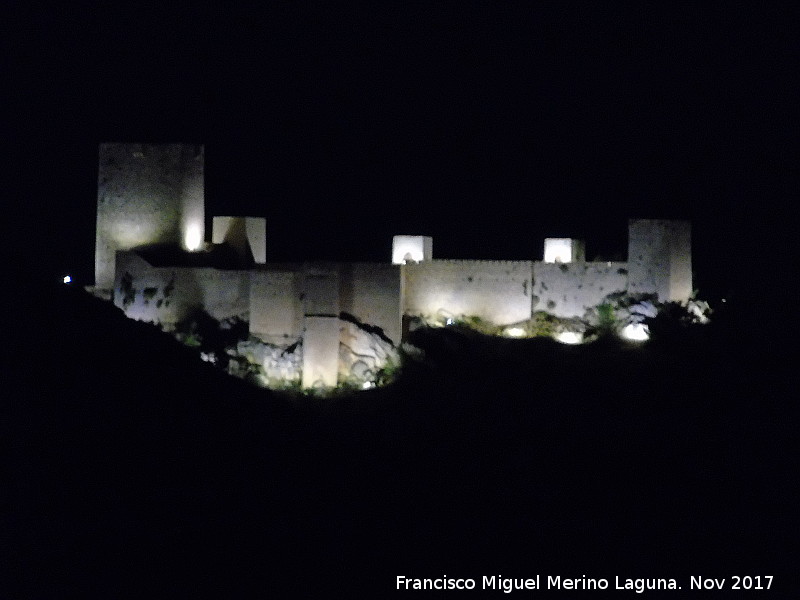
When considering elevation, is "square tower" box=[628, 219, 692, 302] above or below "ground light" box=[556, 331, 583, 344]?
above

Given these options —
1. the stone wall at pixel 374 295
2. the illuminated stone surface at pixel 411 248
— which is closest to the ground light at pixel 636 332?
the stone wall at pixel 374 295

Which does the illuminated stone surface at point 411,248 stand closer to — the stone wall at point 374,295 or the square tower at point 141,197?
the stone wall at point 374,295

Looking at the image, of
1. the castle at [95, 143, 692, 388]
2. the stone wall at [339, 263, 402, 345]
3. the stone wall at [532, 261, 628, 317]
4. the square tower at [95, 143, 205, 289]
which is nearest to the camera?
the castle at [95, 143, 692, 388]

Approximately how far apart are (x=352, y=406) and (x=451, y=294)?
515cm

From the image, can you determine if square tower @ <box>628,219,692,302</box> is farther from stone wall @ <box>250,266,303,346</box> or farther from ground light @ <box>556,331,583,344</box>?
stone wall @ <box>250,266,303,346</box>

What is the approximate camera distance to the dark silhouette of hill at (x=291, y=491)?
290 inches

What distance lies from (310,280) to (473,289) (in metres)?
4.38

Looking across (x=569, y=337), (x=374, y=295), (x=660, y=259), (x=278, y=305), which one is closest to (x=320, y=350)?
(x=278, y=305)

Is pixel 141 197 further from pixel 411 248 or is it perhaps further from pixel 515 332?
pixel 515 332

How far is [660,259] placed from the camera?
25.1m

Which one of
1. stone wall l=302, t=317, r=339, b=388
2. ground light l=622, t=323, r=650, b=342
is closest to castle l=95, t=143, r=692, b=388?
stone wall l=302, t=317, r=339, b=388

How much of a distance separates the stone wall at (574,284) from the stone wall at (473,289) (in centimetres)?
33

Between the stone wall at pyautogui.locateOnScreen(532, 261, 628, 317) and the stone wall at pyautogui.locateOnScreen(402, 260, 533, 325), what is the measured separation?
1.09 feet

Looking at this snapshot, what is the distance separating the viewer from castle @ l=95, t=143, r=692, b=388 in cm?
2491
